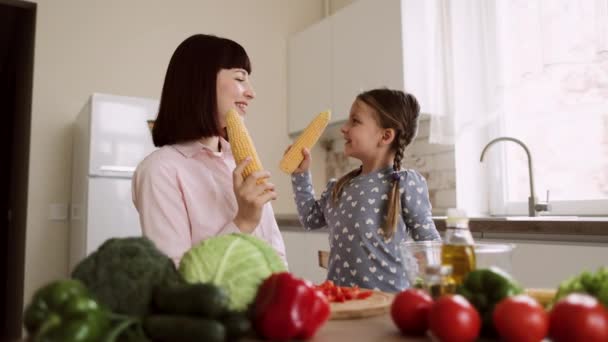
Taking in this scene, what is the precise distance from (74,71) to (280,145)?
5.25ft

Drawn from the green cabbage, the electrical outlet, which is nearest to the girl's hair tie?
the green cabbage

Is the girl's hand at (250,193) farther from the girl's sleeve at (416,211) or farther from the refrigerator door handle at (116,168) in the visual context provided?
the refrigerator door handle at (116,168)

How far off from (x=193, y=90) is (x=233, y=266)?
0.80m

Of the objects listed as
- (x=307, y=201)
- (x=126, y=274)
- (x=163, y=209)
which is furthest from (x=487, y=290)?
(x=307, y=201)

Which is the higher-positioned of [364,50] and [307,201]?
[364,50]

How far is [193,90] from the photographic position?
1371mm

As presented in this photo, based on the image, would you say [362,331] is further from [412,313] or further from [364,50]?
[364,50]

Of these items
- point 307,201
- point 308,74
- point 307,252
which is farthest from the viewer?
point 308,74

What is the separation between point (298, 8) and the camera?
4391 millimetres

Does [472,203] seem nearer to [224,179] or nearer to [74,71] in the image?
[224,179]

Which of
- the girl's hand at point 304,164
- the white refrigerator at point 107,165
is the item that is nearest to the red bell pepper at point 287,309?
the girl's hand at point 304,164

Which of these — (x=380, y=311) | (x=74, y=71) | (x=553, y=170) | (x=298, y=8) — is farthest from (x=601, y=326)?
(x=298, y=8)

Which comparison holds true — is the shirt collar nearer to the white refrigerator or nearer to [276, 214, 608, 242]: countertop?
[276, 214, 608, 242]: countertop

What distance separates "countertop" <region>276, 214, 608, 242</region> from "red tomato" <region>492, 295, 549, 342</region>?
1201 mm
